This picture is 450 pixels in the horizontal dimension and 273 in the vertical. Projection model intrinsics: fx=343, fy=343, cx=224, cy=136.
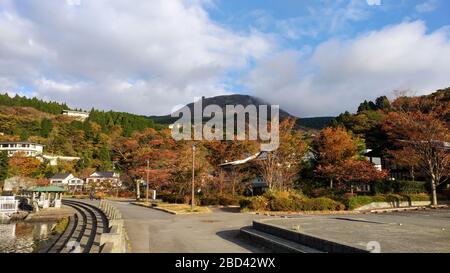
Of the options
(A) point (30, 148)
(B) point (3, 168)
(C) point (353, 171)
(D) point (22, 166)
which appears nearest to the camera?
(C) point (353, 171)

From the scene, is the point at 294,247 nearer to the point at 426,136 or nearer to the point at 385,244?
the point at 385,244

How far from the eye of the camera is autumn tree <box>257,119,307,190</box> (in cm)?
2820

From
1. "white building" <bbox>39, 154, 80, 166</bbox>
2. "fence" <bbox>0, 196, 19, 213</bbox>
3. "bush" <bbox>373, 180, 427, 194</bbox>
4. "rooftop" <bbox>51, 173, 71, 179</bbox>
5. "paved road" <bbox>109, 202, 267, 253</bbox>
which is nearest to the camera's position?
"paved road" <bbox>109, 202, 267, 253</bbox>

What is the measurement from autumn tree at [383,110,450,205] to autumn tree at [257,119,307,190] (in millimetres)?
8397

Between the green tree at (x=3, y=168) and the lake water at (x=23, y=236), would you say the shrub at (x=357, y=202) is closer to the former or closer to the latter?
the lake water at (x=23, y=236)

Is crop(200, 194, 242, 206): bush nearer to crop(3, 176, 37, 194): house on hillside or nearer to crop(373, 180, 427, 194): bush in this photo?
crop(373, 180, 427, 194): bush

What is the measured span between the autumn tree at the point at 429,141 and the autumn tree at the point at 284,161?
8.40 metres

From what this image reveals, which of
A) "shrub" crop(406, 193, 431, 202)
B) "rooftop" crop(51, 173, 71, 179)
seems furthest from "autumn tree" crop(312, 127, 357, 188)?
"rooftop" crop(51, 173, 71, 179)

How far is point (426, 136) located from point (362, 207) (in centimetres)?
700

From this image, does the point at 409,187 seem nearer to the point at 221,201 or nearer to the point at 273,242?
the point at 221,201

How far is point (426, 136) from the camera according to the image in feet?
80.1

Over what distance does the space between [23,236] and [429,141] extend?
27.0 meters

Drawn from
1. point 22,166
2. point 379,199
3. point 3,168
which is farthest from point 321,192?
point 22,166

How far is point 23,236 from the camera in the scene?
1947 cm
